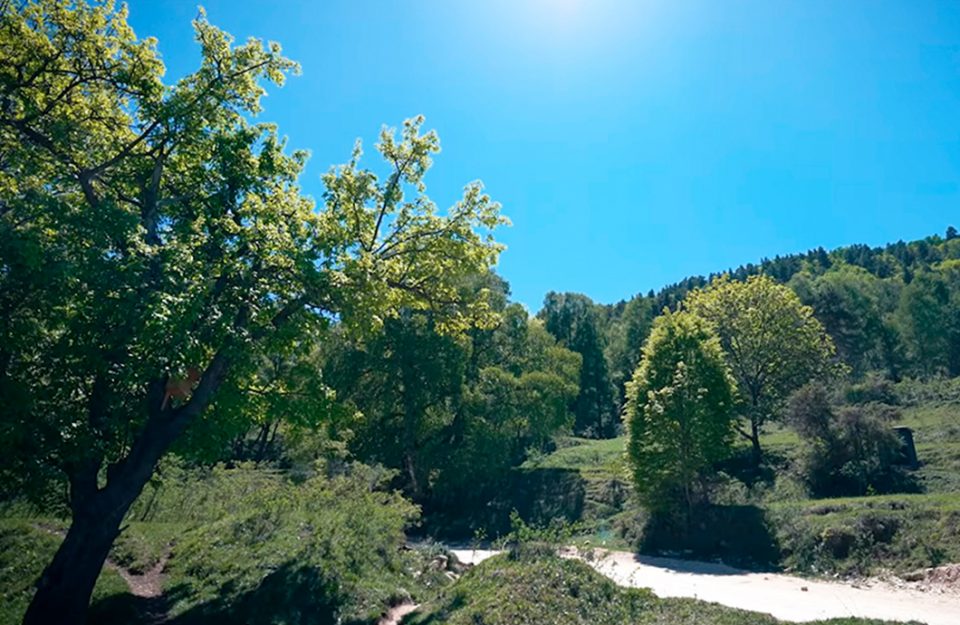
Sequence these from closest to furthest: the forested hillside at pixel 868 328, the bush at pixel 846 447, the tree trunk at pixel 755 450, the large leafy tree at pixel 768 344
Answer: the bush at pixel 846 447, the tree trunk at pixel 755 450, the large leafy tree at pixel 768 344, the forested hillside at pixel 868 328

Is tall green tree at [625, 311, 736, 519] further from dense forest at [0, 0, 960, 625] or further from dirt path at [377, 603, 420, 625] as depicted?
dirt path at [377, 603, 420, 625]

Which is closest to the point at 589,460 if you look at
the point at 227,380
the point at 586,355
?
the point at 586,355

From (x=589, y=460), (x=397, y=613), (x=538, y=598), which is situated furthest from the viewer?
(x=589, y=460)

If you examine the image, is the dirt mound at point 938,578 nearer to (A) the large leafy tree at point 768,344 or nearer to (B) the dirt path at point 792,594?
(B) the dirt path at point 792,594

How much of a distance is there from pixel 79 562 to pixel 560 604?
24.8 feet

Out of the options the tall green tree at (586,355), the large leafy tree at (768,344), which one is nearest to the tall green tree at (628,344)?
the tall green tree at (586,355)

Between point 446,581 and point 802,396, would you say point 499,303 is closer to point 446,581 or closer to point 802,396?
point 802,396

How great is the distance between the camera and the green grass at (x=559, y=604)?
28.5ft

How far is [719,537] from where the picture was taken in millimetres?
18875

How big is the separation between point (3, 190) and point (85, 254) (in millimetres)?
1706

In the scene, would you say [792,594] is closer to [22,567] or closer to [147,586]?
[147,586]

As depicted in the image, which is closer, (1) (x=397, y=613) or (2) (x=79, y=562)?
(2) (x=79, y=562)

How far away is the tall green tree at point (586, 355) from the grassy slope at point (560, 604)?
44.8 m

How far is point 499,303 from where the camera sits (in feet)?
108
